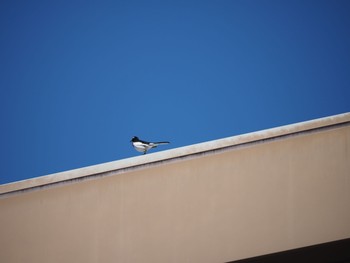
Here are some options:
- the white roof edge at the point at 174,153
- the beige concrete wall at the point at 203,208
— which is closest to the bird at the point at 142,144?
the white roof edge at the point at 174,153

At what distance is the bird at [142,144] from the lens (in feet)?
44.2

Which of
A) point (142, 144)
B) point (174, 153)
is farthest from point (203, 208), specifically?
point (142, 144)

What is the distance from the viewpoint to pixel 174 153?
877 centimetres

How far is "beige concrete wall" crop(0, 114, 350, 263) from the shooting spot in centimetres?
815

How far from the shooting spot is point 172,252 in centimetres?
848

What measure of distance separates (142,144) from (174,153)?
5.07 metres

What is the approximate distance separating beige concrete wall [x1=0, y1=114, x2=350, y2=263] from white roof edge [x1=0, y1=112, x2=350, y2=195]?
96 millimetres

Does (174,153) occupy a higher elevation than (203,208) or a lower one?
higher

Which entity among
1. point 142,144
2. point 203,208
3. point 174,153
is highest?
point 174,153

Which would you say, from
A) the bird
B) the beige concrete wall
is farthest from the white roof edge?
the bird

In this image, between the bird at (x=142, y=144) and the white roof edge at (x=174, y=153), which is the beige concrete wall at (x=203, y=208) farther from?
the bird at (x=142, y=144)

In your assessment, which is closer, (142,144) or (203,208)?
(203,208)

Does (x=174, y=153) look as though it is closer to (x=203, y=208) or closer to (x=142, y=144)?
(x=203, y=208)

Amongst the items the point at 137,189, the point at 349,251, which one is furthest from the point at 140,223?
the point at 349,251
